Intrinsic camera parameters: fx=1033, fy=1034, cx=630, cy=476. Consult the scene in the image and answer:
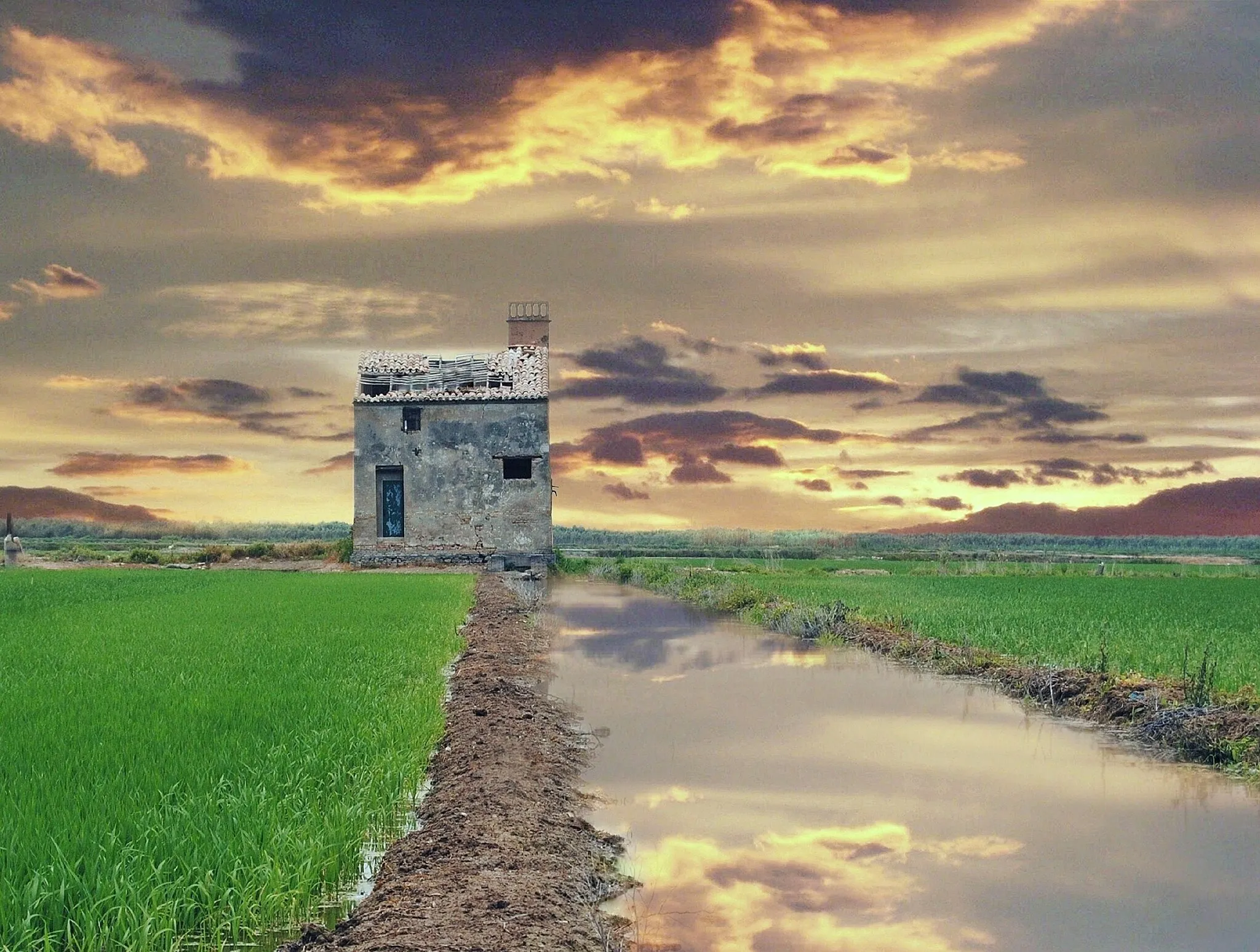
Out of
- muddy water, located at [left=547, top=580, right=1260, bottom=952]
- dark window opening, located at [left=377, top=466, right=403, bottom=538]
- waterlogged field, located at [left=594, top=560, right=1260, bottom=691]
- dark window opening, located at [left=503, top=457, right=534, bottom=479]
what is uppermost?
dark window opening, located at [left=503, top=457, right=534, bottom=479]

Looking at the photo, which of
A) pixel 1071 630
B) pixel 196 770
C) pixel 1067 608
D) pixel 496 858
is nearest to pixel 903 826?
pixel 496 858

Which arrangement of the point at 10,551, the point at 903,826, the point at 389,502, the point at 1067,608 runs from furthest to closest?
the point at 10,551 → the point at 389,502 → the point at 1067,608 → the point at 903,826

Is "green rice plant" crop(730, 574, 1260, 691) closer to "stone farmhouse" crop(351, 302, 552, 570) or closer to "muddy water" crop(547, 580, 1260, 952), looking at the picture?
"muddy water" crop(547, 580, 1260, 952)

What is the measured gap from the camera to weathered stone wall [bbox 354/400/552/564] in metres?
40.1

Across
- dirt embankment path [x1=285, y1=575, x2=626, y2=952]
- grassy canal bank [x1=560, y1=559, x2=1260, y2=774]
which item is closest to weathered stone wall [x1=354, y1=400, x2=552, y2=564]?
grassy canal bank [x1=560, y1=559, x2=1260, y2=774]

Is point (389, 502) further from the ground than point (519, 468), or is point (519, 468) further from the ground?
point (519, 468)

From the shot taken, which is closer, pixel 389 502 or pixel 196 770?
pixel 196 770

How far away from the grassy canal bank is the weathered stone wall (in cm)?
526

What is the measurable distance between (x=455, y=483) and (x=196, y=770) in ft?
110

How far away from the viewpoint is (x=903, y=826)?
25.0 feet

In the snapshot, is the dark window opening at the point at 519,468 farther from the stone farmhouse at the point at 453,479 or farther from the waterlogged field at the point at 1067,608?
the waterlogged field at the point at 1067,608

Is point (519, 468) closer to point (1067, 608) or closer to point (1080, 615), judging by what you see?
point (1067, 608)

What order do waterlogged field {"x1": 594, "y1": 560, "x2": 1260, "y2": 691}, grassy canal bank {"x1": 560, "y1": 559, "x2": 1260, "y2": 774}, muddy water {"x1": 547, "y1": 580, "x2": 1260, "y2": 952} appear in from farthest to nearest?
waterlogged field {"x1": 594, "y1": 560, "x2": 1260, "y2": 691}
grassy canal bank {"x1": 560, "y1": 559, "x2": 1260, "y2": 774}
muddy water {"x1": 547, "y1": 580, "x2": 1260, "y2": 952}

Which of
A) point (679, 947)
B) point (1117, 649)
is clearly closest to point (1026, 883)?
point (679, 947)
